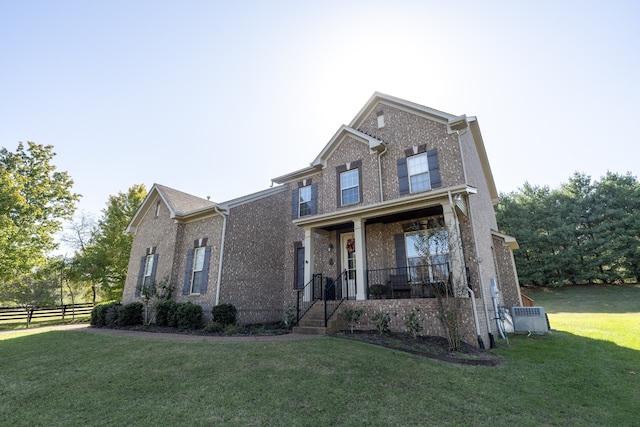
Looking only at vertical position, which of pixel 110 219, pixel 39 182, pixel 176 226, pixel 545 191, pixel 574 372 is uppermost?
pixel 545 191

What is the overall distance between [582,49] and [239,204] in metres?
12.1

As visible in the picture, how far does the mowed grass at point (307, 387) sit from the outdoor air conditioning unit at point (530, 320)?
2.83 metres

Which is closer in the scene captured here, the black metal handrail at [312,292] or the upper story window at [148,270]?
the black metal handrail at [312,292]

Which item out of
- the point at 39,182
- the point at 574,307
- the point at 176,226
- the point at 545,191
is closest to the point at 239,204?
the point at 176,226

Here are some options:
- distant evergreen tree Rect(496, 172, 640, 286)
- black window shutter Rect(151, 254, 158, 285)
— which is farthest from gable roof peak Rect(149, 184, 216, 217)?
distant evergreen tree Rect(496, 172, 640, 286)

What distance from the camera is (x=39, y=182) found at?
18.7 m

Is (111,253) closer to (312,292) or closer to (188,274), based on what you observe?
(188,274)

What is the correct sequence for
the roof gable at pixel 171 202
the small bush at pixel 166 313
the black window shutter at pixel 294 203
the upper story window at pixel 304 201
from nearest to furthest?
the small bush at pixel 166 313
the upper story window at pixel 304 201
the black window shutter at pixel 294 203
the roof gable at pixel 171 202

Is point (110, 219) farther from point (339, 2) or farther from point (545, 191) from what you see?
point (545, 191)

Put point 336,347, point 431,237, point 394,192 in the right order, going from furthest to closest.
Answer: point 394,192 < point 431,237 < point 336,347

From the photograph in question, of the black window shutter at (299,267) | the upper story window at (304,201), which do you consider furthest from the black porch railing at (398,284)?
the upper story window at (304,201)

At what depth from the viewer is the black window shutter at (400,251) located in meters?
10.5

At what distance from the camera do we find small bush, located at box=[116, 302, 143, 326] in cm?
1222

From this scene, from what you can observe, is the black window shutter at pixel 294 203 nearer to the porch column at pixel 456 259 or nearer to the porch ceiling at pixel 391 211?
the porch ceiling at pixel 391 211
